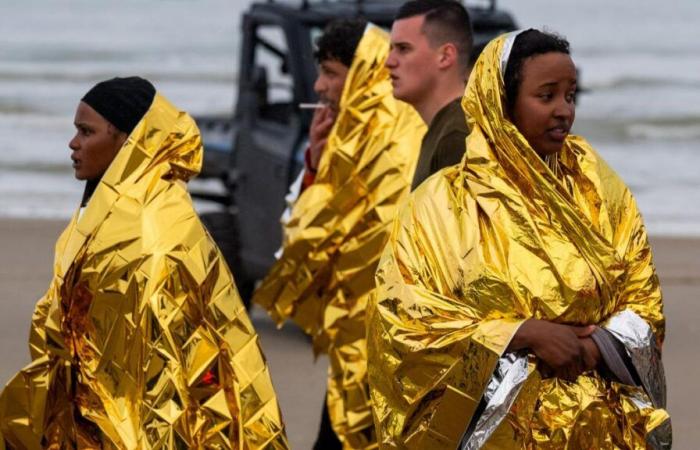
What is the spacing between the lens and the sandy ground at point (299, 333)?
347 inches

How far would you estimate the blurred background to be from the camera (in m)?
11.1

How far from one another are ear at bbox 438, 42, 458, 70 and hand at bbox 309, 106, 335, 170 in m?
1.34

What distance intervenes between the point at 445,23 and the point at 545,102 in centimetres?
152

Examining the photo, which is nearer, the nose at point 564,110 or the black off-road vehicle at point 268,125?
the nose at point 564,110

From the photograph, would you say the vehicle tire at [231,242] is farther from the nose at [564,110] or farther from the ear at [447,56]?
the nose at [564,110]

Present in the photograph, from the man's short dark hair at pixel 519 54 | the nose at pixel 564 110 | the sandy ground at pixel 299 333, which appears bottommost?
the sandy ground at pixel 299 333

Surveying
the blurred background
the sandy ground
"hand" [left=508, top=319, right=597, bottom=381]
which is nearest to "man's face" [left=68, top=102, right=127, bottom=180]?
the blurred background

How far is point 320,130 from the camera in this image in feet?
23.1

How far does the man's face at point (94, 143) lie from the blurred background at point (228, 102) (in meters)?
1.12

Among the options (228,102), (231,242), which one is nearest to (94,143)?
(231,242)

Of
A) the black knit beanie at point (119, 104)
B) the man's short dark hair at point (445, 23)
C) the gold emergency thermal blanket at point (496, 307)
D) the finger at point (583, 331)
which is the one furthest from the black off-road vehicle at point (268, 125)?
the finger at point (583, 331)

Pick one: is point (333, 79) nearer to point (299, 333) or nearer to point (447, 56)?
point (447, 56)

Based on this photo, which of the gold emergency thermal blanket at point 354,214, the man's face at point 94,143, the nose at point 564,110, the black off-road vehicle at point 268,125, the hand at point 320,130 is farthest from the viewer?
the black off-road vehicle at point 268,125

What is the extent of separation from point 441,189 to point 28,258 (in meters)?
10.0
